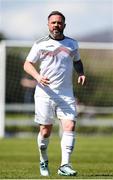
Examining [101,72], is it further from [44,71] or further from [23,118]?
[44,71]

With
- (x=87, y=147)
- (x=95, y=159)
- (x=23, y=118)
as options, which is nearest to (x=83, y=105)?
(x=23, y=118)

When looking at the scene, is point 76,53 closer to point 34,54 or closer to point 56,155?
point 34,54

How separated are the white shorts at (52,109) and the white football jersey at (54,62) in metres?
0.07

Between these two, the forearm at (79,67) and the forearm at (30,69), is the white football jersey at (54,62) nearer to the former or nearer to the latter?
the forearm at (30,69)

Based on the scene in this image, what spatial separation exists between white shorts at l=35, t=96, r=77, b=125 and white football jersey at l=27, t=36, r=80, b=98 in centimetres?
7

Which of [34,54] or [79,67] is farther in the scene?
[79,67]

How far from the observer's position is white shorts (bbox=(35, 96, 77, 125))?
11.7m

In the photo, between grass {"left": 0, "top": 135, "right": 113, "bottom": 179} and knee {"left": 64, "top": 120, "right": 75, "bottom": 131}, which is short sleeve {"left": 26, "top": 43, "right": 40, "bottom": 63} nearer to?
knee {"left": 64, "top": 120, "right": 75, "bottom": 131}

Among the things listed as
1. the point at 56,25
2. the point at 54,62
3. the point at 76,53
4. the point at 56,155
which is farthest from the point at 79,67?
the point at 56,155

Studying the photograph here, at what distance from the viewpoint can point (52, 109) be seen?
38.7ft

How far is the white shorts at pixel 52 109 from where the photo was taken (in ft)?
38.5

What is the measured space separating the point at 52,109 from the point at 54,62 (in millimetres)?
663

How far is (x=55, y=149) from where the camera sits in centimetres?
2169

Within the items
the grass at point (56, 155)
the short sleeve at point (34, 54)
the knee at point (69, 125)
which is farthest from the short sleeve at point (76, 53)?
the grass at point (56, 155)
